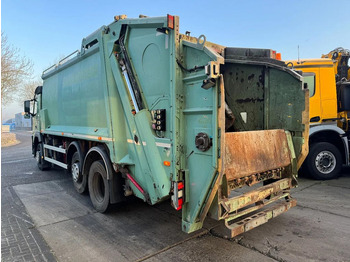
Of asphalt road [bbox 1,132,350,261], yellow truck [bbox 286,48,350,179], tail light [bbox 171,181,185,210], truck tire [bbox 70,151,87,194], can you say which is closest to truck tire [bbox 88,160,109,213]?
asphalt road [bbox 1,132,350,261]

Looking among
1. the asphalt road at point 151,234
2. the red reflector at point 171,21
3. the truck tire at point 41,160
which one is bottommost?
the asphalt road at point 151,234

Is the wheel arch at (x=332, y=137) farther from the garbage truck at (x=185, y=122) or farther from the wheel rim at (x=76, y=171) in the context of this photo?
the wheel rim at (x=76, y=171)

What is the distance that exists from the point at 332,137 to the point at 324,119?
0.64m

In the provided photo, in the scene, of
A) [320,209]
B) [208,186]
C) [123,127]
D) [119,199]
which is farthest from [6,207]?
[320,209]

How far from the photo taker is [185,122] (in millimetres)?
2779

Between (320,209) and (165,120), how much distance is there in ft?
10.7

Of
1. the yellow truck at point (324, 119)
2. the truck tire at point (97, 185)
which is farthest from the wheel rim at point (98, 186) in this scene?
the yellow truck at point (324, 119)

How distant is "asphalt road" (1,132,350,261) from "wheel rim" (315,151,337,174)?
1233 millimetres

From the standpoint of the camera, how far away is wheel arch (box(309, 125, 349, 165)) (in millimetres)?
6066

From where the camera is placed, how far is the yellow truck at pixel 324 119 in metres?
6.07

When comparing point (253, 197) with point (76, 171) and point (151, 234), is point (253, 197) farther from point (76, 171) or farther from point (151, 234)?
point (76, 171)

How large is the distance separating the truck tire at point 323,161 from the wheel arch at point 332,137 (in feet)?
0.64

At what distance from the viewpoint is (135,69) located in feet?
11.0

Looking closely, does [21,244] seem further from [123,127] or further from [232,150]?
[232,150]
